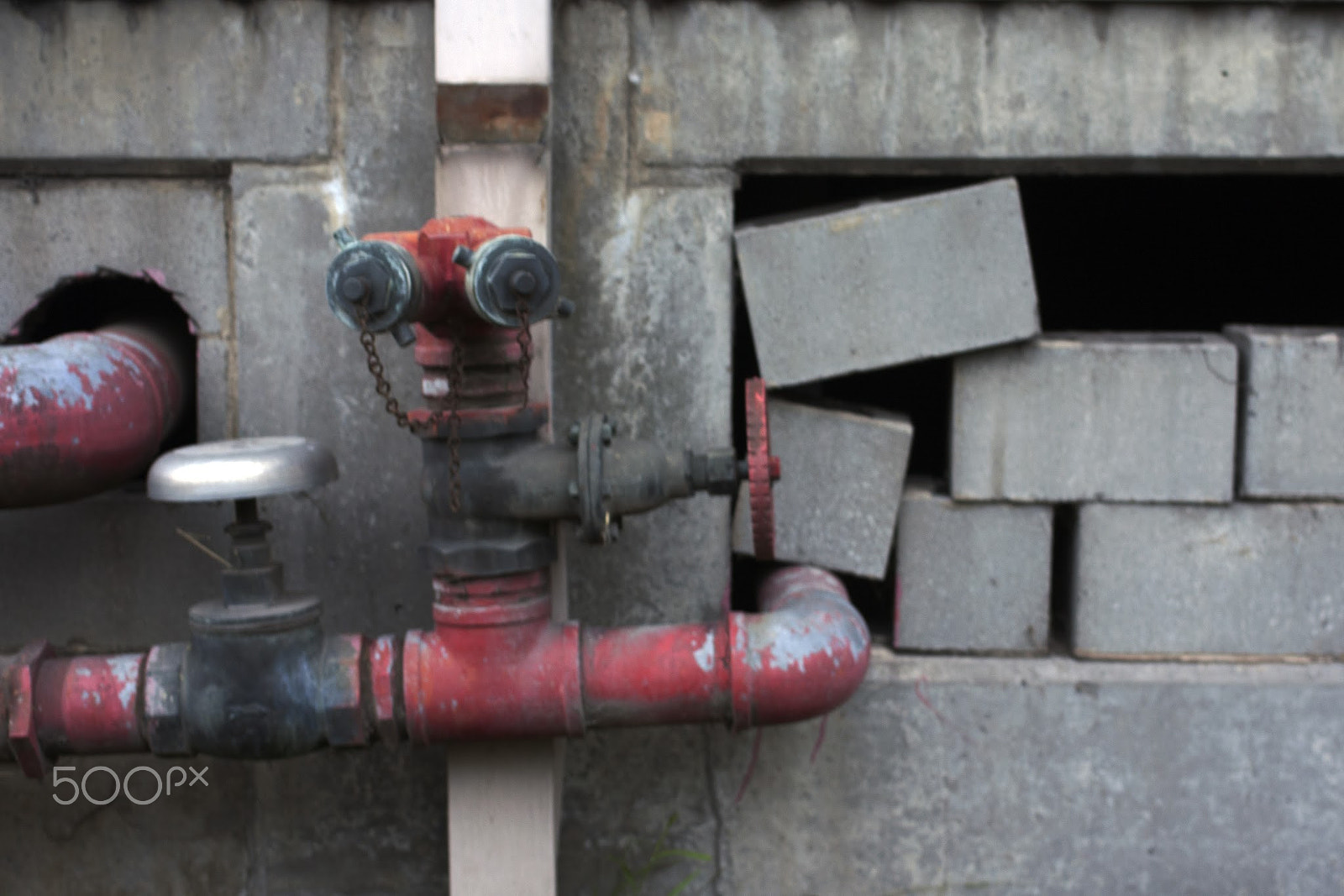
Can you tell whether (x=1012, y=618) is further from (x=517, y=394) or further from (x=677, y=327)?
(x=517, y=394)

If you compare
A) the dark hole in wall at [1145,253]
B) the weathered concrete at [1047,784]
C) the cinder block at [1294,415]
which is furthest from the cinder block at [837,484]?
the cinder block at [1294,415]

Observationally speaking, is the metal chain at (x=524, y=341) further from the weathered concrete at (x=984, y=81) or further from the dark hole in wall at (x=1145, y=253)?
the dark hole in wall at (x=1145, y=253)

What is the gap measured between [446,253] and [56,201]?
129cm

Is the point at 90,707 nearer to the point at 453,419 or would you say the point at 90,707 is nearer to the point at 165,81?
the point at 453,419

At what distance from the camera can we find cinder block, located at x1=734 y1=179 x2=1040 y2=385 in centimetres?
257

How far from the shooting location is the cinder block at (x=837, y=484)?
2688 millimetres

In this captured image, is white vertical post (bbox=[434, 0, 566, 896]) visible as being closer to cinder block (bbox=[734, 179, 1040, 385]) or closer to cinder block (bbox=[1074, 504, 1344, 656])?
cinder block (bbox=[734, 179, 1040, 385])

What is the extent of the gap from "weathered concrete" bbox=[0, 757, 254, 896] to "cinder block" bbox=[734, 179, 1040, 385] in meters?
1.75

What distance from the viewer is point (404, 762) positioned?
8.86ft

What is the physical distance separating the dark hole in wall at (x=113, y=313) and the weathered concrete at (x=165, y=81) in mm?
340

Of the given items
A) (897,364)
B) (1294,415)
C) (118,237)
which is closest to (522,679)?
(897,364)

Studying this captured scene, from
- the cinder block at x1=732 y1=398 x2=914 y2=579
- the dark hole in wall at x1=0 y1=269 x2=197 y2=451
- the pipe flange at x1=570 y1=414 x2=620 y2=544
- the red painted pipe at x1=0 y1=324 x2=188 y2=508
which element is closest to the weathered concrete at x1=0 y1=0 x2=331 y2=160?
the dark hole in wall at x1=0 y1=269 x2=197 y2=451

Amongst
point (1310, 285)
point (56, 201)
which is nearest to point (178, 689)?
point (56, 201)
